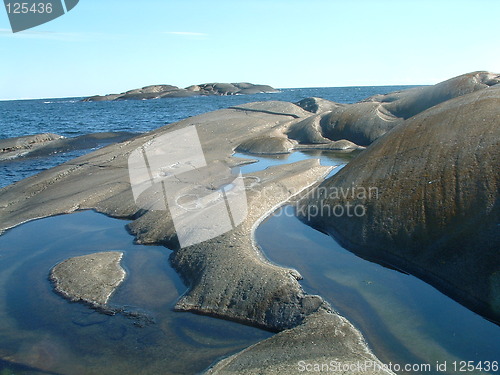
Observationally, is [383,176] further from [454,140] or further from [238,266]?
[238,266]

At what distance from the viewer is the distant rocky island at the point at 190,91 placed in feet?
248

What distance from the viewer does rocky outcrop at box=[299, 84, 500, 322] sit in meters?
3.63

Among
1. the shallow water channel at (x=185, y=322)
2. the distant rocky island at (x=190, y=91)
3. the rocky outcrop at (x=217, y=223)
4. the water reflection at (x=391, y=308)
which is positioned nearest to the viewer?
the water reflection at (x=391, y=308)

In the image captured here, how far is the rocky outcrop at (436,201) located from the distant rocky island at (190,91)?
7213 cm

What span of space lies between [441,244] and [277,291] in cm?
155

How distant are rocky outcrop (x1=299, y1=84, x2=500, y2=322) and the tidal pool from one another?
1.69m

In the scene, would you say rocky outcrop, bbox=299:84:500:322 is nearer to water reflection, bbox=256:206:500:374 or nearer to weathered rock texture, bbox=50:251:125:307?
water reflection, bbox=256:206:500:374

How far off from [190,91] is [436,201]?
80105mm

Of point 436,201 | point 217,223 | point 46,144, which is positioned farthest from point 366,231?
point 46,144

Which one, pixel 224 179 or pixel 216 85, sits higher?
pixel 224 179

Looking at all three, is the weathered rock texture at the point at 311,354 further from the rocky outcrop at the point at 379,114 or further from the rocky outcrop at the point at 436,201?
the rocky outcrop at the point at 379,114

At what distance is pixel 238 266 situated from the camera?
161 inches

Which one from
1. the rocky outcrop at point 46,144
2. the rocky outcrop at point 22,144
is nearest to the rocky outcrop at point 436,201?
the rocky outcrop at point 46,144

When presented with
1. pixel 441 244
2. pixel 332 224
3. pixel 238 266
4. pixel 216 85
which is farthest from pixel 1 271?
pixel 216 85
